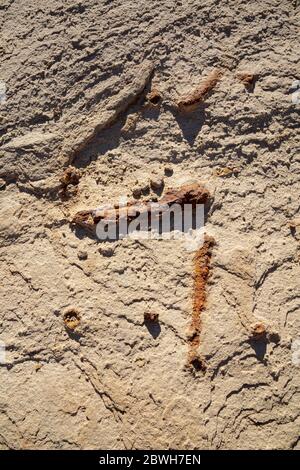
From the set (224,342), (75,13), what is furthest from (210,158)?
(75,13)

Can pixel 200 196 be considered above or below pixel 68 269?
above

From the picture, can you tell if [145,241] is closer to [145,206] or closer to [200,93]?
[145,206]

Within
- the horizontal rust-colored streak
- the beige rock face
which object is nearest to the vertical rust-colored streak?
the beige rock face

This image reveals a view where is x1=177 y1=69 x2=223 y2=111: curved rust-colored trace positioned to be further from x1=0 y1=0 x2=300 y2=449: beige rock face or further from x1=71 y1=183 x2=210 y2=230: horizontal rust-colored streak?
x1=71 y1=183 x2=210 y2=230: horizontal rust-colored streak

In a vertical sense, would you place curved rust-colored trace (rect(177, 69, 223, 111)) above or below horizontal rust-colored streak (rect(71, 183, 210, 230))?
above

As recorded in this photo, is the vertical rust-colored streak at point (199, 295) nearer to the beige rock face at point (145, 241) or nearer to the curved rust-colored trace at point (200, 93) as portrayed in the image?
the beige rock face at point (145, 241)

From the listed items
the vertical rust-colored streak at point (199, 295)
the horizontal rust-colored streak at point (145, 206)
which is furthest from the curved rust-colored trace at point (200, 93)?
the vertical rust-colored streak at point (199, 295)

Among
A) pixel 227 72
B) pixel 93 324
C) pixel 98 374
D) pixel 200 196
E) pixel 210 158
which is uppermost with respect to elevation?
pixel 227 72
